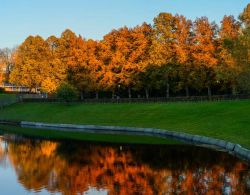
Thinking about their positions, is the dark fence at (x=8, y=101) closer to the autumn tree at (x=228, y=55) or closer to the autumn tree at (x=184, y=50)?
the autumn tree at (x=184, y=50)

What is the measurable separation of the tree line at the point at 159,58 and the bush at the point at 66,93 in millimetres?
5441

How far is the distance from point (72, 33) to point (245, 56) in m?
55.7

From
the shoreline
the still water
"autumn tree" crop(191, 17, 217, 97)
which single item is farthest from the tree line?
the still water

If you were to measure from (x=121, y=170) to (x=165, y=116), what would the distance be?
3180cm

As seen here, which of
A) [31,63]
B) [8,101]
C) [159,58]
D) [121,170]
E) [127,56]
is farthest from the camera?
[31,63]

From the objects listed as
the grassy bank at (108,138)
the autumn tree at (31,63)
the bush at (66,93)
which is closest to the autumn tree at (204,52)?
the bush at (66,93)

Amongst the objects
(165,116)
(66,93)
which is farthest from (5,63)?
(165,116)

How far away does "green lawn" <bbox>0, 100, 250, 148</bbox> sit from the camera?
4653 cm

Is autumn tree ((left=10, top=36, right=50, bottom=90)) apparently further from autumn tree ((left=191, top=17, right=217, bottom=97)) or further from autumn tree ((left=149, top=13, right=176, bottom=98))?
autumn tree ((left=191, top=17, right=217, bottom=97))

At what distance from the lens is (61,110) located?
3214 inches

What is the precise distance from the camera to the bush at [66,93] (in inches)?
3351

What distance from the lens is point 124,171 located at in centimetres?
2950

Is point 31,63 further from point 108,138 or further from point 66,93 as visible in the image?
point 108,138

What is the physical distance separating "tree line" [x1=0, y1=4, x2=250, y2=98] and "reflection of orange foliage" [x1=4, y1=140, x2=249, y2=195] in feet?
97.6
